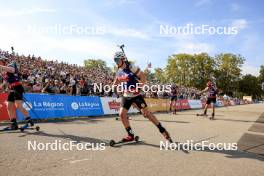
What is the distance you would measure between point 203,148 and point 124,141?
2.05m

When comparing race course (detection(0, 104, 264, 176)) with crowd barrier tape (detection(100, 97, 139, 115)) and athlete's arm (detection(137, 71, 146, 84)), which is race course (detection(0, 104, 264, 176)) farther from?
crowd barrier tape (detection(100, 97, 139, 115))

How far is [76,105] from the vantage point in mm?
17609

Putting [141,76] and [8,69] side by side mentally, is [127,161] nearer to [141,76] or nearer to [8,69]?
[141,76]

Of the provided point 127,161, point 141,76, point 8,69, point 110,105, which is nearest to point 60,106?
point 110,105

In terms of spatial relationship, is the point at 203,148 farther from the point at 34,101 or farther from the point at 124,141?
the point at 34,101

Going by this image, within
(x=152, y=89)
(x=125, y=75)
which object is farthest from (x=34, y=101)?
(x=152, y=89)

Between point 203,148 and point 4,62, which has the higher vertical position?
point 4,62

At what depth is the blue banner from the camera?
14.6m

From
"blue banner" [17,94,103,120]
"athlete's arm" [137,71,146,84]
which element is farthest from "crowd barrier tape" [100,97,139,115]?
"athlete's arm" [137,71,146,84]

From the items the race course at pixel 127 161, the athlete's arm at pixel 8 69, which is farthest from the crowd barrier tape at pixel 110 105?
the race course at pixel 127 161

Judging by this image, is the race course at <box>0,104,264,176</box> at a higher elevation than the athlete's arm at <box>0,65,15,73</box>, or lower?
lower

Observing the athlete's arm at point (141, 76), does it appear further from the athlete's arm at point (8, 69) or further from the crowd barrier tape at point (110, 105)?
the crowd barrier tape at point (110, 105)

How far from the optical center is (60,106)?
16406 millimetres

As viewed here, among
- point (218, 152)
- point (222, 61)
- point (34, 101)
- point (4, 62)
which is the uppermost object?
point (222, 61)
